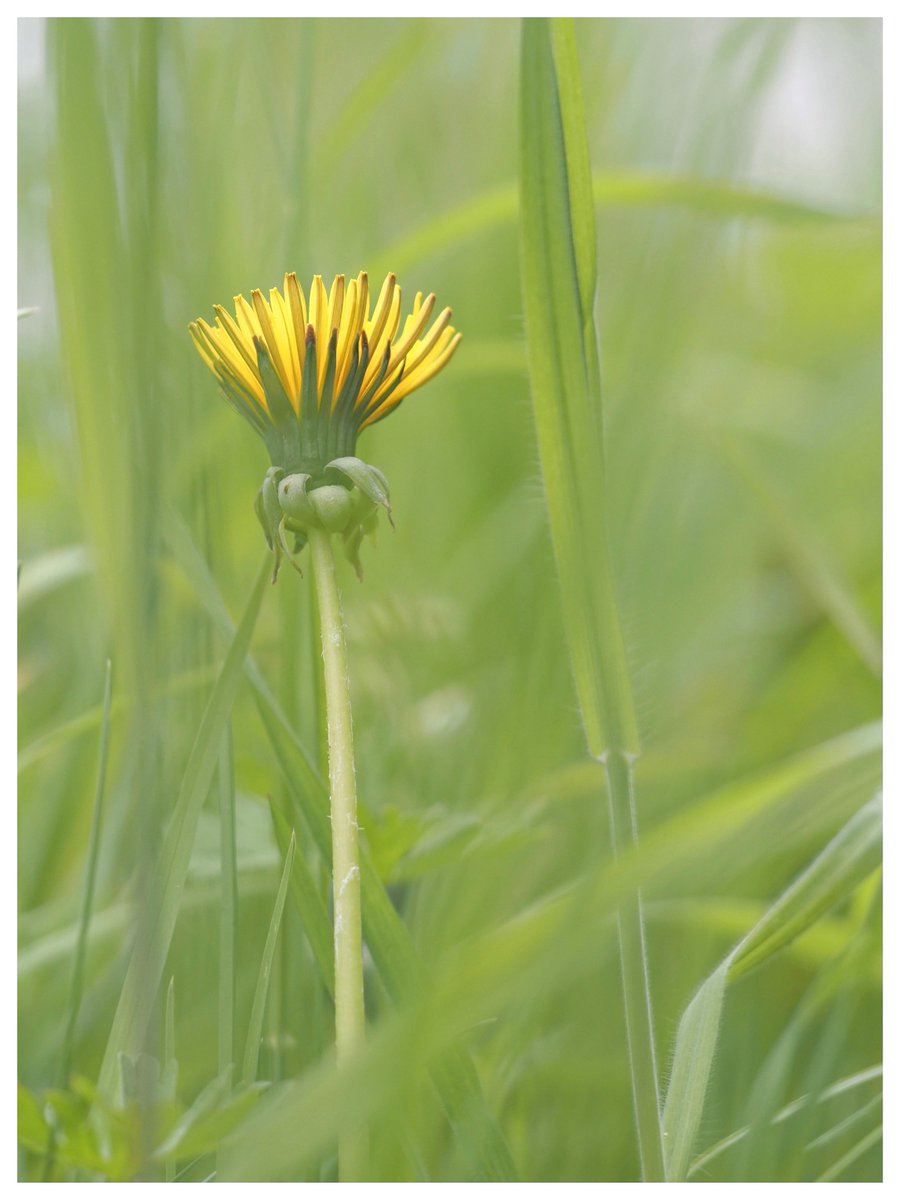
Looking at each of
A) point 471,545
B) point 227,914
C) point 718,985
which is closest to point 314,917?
point 227,914

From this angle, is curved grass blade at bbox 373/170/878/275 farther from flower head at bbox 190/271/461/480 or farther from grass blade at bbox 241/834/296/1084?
grass blade at bbox 241/834/296/1084

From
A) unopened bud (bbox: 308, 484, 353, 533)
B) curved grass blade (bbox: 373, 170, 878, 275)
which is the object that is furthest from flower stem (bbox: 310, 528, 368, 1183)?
→ curved grass blade (bbox: 373, 170, 878, 275)

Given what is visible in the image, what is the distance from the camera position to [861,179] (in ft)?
2.11

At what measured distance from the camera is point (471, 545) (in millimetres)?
607

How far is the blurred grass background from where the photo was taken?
1.06 feet

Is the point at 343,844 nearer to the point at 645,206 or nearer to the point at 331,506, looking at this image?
the point at 331,506

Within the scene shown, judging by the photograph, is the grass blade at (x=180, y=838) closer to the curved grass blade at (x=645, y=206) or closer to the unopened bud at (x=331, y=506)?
the unopened bud at (x=331, y=506)

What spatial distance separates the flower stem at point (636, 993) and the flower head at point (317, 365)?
126mm

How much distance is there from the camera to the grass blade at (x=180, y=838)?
0.32 metres

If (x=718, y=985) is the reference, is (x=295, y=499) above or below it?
above

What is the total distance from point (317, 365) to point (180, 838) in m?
0.15

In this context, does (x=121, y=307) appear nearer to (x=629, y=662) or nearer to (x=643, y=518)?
(x=629, y=662)

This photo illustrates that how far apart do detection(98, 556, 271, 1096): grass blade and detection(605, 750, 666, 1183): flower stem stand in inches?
4.7

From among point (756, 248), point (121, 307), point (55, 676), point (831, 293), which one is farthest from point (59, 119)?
point (831, 293)
